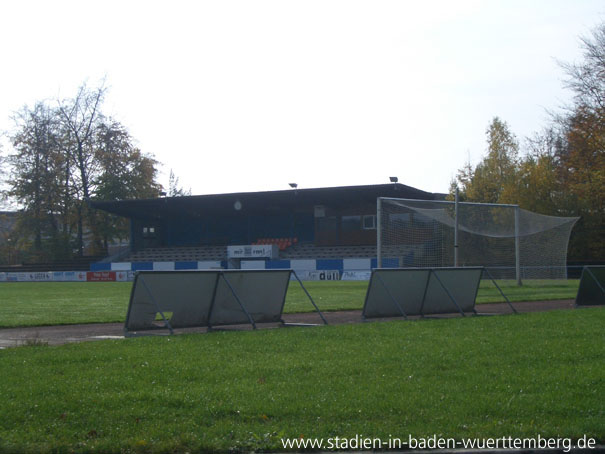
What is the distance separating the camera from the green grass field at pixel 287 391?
215 inches

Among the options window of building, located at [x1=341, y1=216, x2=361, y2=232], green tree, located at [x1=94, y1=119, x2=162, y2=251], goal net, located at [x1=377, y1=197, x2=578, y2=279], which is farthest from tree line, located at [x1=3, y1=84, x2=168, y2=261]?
goal net, located at [x1=377, y1=197, x2=578, y2=279]

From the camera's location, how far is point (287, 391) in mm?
6766

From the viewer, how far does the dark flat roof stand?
174ft

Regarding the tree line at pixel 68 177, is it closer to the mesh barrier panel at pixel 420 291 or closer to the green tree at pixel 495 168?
the green tree at pixel 495 168

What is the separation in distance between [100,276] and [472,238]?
42.6m

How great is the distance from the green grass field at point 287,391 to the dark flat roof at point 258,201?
40144mm

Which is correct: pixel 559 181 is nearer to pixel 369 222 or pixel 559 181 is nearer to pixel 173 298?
pixel 369 222

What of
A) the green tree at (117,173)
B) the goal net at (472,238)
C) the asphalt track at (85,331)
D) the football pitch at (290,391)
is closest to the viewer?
the football pitch at (290,391)

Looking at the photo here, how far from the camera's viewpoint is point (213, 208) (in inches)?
2549

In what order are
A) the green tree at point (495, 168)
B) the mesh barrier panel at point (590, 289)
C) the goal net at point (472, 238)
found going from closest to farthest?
the mesh barrier panel at point (590, 289) → the goal net at point (472, 238) → the green tree at point (495, 168)

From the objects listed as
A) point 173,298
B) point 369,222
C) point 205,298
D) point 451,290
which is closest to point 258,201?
point 369,222

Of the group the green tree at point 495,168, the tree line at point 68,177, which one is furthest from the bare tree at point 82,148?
the green tree at point 495,168

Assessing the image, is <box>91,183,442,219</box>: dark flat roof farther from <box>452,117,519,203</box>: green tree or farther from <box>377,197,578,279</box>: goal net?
A: <box>377,197,578,279</box>: goal net

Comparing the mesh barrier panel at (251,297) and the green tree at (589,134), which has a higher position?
the green tree at (589,134)
